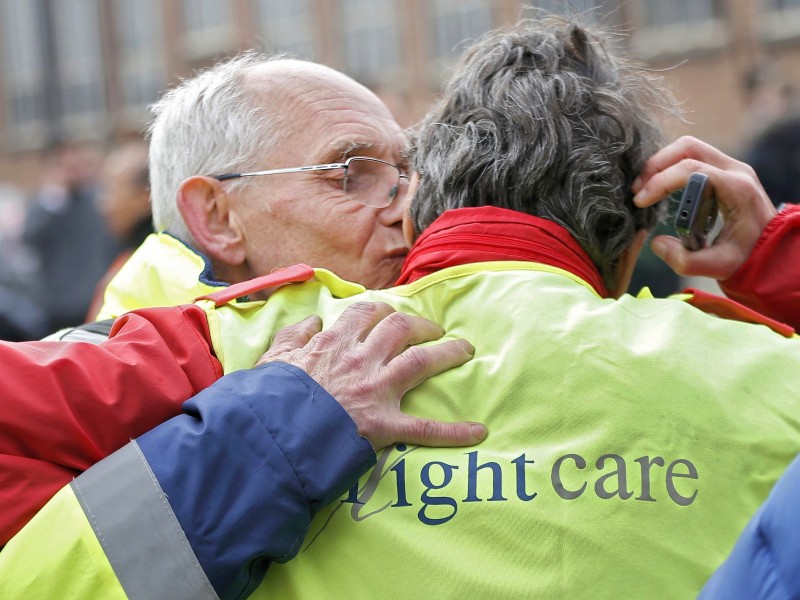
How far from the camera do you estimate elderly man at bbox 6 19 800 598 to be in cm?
174

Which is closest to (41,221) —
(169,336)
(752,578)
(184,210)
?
(184,210)

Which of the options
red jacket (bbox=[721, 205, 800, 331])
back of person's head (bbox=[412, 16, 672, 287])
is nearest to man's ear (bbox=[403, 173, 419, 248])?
back of person's head (bbox=[412, 16, 672, 287])

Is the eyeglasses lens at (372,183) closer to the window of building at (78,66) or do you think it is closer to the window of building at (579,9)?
the window of building at (579,9)

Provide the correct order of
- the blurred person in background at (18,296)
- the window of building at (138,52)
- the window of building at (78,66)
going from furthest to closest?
the window of building at (78,66)
the window of building at (138,52)
the blurred person in background at (18,296)

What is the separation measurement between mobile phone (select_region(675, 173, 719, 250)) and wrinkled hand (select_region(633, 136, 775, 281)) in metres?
0.02

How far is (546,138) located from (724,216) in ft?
1.78

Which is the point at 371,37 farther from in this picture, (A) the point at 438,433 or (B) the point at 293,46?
(A) the point at 438,433

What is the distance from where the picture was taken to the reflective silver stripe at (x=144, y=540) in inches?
66.8

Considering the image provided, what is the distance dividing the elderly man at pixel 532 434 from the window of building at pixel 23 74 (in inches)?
982

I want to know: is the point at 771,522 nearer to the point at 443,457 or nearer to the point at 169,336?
the point at 443,457

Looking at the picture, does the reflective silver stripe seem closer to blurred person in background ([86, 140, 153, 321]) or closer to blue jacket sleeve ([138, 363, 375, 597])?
blue jacket sleeve ([138, 363, 375, 597])

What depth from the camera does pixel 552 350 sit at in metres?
1.86

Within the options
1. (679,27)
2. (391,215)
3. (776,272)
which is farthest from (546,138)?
(679,27)

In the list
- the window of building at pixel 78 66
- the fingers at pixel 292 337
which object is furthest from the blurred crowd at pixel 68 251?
the window of building at pixel 78 66
